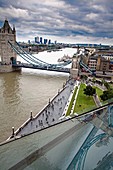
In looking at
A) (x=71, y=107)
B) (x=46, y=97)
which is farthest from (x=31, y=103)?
(x=71, y=107)

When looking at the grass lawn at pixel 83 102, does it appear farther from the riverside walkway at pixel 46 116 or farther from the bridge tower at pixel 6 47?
the bridge tower at pixel 6 47

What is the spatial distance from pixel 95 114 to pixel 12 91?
1172 centimetres

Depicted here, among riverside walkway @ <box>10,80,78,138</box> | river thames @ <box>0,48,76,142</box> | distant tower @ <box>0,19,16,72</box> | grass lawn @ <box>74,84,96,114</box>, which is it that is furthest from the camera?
distant tower @ <box>0,19,16,72</box>

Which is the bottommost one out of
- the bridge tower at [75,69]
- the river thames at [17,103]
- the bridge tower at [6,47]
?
the river thames at [17,103]

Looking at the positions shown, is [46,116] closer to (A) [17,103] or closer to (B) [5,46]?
(A) [17,103]

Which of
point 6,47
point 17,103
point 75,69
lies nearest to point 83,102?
point 17,103

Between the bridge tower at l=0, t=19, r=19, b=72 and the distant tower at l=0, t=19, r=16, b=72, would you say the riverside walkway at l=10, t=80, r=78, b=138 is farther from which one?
the distant tower at l=0, t=19, r=16, b=72

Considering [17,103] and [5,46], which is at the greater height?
[5,46]

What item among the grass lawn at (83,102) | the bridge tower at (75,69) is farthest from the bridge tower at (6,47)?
the grass lawn at (83,102)

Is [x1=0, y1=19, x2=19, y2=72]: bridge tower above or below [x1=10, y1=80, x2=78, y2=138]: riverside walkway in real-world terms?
above

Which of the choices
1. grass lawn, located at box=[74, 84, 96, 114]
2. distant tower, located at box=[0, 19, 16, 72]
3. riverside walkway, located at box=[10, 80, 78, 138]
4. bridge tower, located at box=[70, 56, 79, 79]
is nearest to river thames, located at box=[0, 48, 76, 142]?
riverside walkway, located at box=[10, 80, 78, 138]

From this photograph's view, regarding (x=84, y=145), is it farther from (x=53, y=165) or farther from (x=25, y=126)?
(x=25, y=126)

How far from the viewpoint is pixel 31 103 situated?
1043 cm

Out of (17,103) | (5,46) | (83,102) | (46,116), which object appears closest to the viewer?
(46,116)
